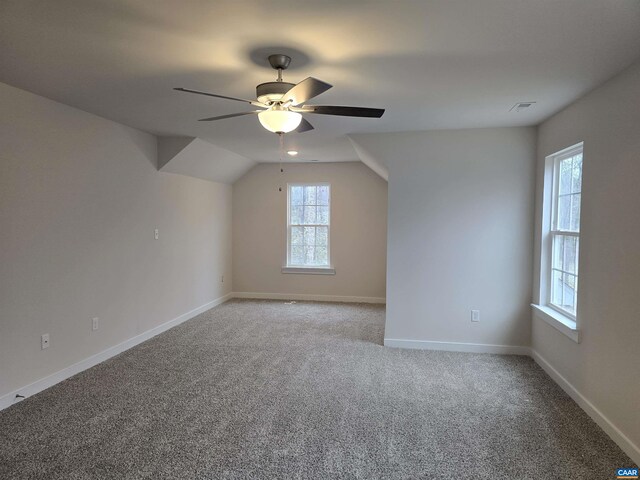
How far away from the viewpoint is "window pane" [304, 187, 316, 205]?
6801 mm

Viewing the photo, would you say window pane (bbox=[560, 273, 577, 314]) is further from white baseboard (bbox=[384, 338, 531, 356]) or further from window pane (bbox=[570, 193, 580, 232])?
white baseboard (bbox=[384, 338, 531, 356])

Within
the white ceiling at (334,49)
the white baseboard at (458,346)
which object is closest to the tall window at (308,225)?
the white baseboard at (458,346)

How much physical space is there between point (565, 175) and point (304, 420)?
3.02m

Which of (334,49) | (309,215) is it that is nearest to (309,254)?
(309,215)

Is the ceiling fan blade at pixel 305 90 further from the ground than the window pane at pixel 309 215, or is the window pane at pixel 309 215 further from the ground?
the ceiling fan blade at pixel 305 90

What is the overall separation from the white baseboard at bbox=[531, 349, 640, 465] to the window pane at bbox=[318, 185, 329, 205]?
406cm

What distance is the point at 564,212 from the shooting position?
11.5 feet

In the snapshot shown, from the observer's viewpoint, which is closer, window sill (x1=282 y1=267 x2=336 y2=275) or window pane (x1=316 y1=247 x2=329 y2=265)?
window sill (x1=282 y1=267 x2=336 y2=275)

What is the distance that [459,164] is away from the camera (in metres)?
4.11

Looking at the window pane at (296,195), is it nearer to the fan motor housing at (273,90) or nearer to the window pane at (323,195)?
the window pane at (323,195)

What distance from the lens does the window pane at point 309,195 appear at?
22.3 ft

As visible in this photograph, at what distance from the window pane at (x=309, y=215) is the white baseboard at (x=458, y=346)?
3.00 metres

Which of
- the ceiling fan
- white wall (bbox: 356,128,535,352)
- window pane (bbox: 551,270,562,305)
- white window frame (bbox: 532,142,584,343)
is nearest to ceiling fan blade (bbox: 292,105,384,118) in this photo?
the ceiling fan

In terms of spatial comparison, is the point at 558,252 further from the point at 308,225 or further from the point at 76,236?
the point at 76,236
